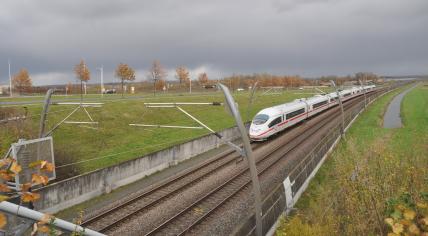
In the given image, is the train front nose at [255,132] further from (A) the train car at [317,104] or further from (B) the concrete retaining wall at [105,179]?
(A) the train car at [317,104]

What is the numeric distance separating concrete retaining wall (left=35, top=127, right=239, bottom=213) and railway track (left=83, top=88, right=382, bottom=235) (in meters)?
2.41

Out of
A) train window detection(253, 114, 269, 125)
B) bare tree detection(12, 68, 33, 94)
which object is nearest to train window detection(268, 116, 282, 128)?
train window detection(253, 114, 269, 125)

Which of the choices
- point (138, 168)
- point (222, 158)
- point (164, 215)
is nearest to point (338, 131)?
point (222, 158)

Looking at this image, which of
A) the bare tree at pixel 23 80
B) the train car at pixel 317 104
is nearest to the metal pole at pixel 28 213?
the train car at pixel 317 104

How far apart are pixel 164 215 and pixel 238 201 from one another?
430 cm

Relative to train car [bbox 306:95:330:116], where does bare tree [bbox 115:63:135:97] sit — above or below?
above

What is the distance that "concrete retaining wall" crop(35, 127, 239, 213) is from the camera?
1805 cm

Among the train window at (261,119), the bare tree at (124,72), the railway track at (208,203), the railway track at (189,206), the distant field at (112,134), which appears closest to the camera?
the railway track at (208,203)

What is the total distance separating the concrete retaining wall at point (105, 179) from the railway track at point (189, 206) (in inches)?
94.9

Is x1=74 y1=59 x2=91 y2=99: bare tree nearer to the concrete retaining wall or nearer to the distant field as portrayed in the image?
the distant field

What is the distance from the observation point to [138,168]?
24078mm

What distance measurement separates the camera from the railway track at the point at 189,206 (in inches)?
635

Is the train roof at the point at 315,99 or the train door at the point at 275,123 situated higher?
the train roof at the point at 315,99

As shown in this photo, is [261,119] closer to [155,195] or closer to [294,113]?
[294,113]
